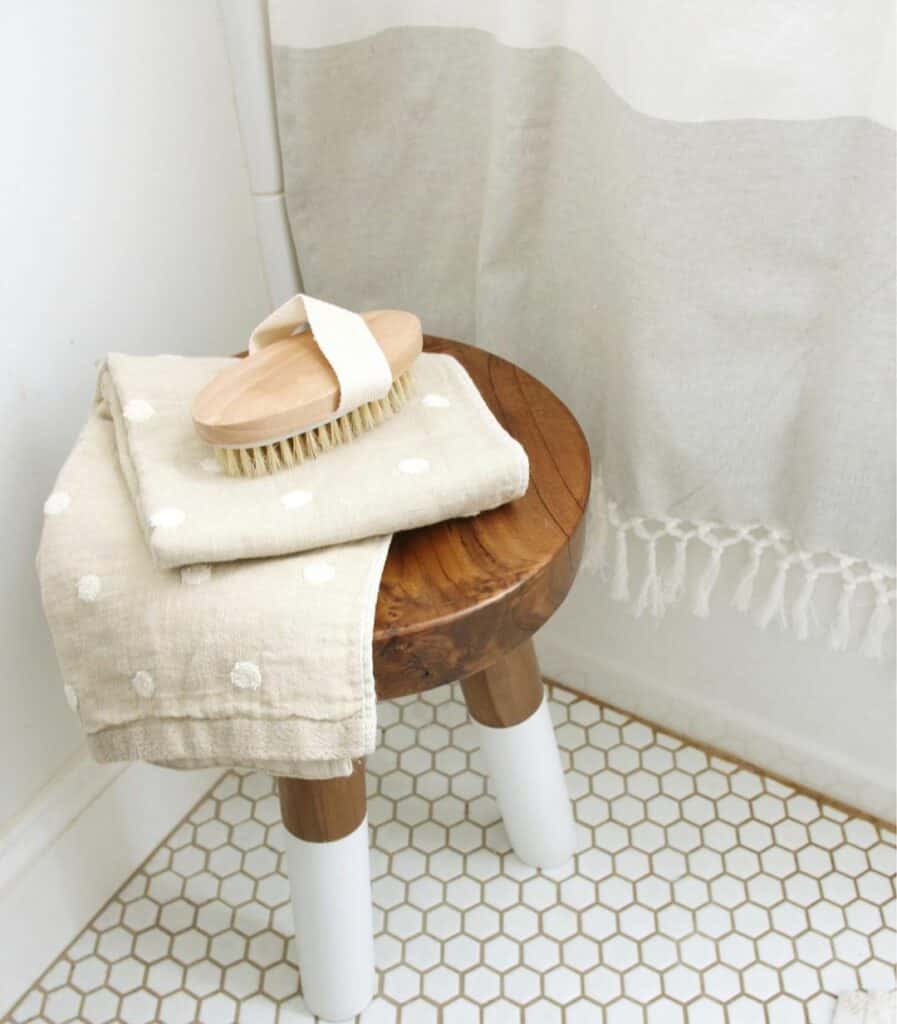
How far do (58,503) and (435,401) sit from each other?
27 centimetres

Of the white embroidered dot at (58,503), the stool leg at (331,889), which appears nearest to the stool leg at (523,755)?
the stool leg at (331,889)

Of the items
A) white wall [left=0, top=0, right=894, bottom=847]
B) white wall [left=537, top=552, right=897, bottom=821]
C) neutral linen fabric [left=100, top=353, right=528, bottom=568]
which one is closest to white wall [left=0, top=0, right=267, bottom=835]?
white wall [left=0, top=0, right=894, bottom=847]

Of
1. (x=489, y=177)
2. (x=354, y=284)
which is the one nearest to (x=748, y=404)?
(x=489, y=177)

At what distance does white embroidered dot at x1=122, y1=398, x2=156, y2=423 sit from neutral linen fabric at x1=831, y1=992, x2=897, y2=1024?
0.77 m

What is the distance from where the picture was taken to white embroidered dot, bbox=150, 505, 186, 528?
652mm

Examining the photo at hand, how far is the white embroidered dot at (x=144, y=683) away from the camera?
0.67 m

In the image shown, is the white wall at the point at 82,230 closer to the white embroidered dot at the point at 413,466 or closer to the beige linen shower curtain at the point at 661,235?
the beige linen shower curtain at the point at 661,235

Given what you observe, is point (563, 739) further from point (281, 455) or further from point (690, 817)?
point (281, 455)

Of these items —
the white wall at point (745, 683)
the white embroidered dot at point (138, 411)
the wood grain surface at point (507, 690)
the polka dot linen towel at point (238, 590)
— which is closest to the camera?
the polka dot linen towel at point (238, 590)

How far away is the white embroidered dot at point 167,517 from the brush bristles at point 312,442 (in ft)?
0.20

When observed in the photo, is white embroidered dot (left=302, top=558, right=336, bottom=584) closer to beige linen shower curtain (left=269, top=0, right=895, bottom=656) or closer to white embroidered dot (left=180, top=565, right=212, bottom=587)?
white embroidered dot (left=180, top=565, right=212, bottom=587)

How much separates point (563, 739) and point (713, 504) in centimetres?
41

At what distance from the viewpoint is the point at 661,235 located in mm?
807

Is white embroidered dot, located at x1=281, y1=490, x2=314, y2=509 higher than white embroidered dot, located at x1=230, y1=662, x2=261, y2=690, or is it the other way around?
white embroidered dot, located at x1=281, y1=490, x2=314, y2=509
